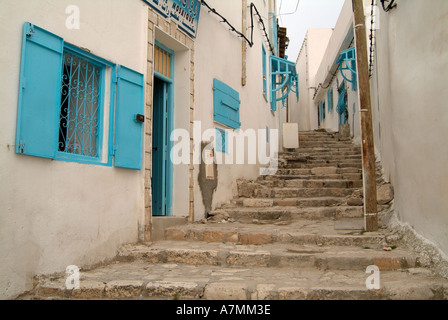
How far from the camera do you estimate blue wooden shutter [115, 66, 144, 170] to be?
174 inches

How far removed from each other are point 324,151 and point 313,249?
721 centimetres

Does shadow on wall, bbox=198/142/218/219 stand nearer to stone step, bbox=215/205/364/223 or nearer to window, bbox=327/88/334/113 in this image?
stone step, bbox=215/205/364/223

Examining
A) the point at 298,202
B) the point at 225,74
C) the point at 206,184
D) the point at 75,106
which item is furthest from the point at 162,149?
the point at 298,202

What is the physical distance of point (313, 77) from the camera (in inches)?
850

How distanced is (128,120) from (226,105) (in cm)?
306

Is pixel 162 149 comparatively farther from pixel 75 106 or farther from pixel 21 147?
pixel 21 147

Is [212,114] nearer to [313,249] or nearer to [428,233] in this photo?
[313,249]

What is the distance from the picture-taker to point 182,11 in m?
5.83

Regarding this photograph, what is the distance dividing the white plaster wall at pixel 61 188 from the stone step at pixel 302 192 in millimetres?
3391

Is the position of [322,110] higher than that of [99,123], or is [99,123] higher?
[322,110]

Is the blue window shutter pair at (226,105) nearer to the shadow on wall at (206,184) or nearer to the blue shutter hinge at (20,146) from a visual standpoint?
the shadow on wall at (206,184)

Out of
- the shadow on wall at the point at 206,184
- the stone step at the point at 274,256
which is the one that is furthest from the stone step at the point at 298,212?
the stone step at the point at 274,256

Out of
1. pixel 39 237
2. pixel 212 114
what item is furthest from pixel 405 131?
pixel 39 237
